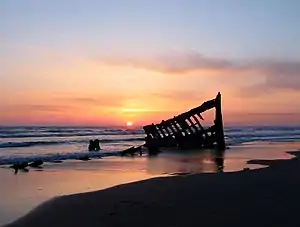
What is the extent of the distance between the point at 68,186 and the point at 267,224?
7.53 m

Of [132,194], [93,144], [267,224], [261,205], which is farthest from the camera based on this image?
[93,144]

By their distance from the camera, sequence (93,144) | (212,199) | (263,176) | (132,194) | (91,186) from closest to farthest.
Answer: (212,199) → (132,194) → (91,186) → (263,176) → (93,144)

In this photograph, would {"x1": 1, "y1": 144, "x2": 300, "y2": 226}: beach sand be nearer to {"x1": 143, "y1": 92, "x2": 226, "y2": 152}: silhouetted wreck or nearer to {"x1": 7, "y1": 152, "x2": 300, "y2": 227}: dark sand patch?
{"x1": 7, "y1": 152, "x2": 300, "y2": 227}: dark sand patch

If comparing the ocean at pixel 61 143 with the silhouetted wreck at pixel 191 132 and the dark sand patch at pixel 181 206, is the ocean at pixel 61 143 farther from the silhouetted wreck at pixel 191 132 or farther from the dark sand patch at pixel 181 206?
the dark sand patch at pixel 181 206

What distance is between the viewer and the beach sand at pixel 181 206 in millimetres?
7934

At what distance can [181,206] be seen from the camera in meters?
9.27

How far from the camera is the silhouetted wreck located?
34094 mm

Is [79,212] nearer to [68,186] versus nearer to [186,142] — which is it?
[68,186]

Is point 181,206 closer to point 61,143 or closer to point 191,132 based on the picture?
point 191,132

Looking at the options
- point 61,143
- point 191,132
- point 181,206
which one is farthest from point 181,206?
point 61,143

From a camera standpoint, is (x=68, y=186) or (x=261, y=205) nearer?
(x=261, y=205)

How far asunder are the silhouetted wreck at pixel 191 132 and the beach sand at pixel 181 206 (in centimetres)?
2083

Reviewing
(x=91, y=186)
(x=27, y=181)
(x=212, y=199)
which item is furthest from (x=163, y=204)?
(x=27, y=181)

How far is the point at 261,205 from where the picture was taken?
906 cm
